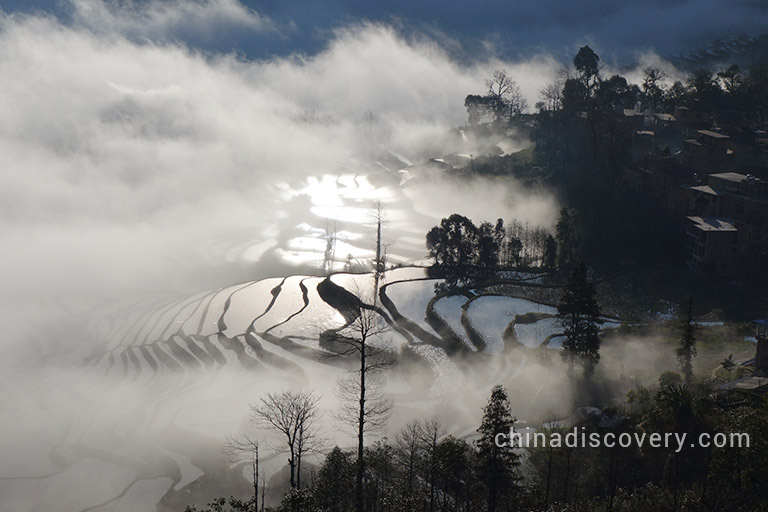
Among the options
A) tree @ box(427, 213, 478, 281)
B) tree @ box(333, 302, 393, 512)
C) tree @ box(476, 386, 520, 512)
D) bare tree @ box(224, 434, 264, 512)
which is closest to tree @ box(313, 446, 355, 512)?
tree @ box(333, 302, 393, 512)

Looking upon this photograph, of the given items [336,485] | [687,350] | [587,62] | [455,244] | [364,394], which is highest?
[587,62]

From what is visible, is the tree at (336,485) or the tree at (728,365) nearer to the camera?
the tree at (336,485)

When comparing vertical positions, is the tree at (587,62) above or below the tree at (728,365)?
above

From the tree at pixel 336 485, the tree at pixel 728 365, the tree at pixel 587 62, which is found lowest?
the tree at pixel 336 485

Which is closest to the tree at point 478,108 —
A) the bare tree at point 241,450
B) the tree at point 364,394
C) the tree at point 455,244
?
the tree at point 455,244

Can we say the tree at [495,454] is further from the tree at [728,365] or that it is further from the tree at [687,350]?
the tree at [728,365]

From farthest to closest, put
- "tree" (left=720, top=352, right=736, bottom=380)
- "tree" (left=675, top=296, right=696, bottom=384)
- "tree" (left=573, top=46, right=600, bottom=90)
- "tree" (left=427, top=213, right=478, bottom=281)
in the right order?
1. "tree" (left=573, top=46, right=600, bottom=90)
2. "tree" (left=427, top=213, right=478, bottom=281)
3. "tree" (left=675, top=296, right=696, bottom=384)
4. "tree" (left=720, top=352, right=736, bottom=380)

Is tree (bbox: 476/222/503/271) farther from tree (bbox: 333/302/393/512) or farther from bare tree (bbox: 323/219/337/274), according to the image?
bare tree (bbox: 323/219/337/274)

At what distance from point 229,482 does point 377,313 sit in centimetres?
2543

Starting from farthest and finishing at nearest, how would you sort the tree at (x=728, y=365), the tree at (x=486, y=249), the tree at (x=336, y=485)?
the tree at (x=486, y=249) → the tree at (x=728, y=365) → the tree at (x=336, y=485)

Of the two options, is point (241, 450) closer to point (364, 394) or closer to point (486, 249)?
point (364, 394)

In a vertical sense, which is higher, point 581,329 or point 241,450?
point 581,329

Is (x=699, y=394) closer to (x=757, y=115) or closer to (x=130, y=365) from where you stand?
(x=130, y=365)

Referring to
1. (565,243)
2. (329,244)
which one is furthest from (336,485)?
(329,244)
